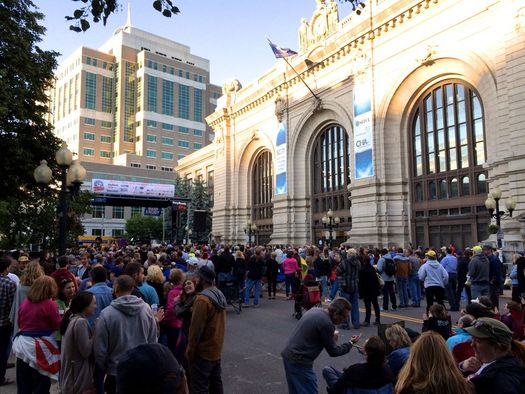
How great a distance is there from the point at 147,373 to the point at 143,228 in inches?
3011

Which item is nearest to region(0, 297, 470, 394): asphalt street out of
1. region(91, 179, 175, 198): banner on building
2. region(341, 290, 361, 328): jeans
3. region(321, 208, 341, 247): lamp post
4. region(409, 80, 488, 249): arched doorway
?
region(341, 290, 361, 328): jeans

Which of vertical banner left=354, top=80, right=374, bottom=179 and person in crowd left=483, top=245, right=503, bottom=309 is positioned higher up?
vertical banner left=354, top=80, right=374, bottom=179

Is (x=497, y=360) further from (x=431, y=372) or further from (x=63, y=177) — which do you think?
(x=63, y=177)

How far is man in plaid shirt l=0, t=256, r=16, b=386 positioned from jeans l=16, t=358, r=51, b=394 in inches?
73.2

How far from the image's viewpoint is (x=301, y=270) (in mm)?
16219

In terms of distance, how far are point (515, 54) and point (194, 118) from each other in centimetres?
9953

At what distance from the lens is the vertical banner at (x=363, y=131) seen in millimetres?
31125

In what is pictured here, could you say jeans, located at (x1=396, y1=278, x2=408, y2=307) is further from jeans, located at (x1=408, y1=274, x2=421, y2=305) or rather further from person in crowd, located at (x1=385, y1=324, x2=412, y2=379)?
person in crowd, located at (x1=385, y1=324, x2=412, y2=379)

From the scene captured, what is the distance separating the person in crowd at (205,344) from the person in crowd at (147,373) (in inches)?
119

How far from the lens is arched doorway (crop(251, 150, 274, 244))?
47.4m

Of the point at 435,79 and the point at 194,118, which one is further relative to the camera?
the point at 194,118

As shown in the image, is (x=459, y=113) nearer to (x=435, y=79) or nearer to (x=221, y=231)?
(x=435, y=79)

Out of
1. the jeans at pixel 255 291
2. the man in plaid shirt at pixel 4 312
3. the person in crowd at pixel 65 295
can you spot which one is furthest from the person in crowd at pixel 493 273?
the man in plaid shirt at pixel 4 312

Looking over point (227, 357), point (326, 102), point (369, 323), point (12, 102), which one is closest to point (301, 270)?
point (369, 323)
